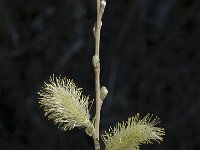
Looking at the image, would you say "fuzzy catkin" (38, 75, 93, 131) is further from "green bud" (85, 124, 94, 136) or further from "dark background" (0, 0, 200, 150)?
"dark background" (0, 0, 200, 150)

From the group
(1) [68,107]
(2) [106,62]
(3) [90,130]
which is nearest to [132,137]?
(3) [90,130]

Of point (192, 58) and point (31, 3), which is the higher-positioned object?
point (31, 3)

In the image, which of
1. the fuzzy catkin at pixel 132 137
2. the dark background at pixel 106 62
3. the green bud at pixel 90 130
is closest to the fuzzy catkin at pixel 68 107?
the green bud at pixel 90 130

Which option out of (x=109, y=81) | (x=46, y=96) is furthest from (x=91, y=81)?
(x=46, y=96)

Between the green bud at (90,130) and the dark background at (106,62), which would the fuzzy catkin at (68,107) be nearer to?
the green bud at (90,130)

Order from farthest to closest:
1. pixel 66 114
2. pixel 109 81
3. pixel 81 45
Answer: pixel 81 45, pixel 109 81, pixel 66 114

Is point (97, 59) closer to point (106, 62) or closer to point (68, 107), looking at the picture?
point (68, 107)

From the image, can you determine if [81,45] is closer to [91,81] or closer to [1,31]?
[91,81]

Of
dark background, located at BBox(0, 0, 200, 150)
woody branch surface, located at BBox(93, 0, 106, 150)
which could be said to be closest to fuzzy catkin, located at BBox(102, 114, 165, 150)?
woody branch surface, located at BBox(93, 0, 106, 150)
